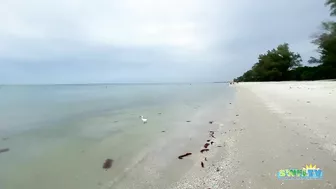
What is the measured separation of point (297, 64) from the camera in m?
55.5

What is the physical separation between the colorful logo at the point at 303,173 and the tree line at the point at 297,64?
34553mm

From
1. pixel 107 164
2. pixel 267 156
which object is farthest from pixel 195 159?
pixel 107 164

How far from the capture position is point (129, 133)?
8.55m

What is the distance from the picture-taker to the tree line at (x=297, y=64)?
32.6 meters

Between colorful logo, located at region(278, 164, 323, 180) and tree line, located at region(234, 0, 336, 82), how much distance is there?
34.6 meters

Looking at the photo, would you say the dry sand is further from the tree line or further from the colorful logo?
the tree line

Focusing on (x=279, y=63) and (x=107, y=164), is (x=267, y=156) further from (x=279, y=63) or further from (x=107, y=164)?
(x=279, y=63)

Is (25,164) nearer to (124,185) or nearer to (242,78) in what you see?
(124,185)

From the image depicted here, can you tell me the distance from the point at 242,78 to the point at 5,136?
82.8 meters

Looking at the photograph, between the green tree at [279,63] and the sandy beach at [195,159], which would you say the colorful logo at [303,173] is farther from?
the green tree at [279,63]

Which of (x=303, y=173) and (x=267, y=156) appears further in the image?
(x=267, y=156)

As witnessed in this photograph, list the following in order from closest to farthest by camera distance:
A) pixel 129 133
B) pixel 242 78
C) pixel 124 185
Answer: pixel 124 185
pixel 129 133
pixel 242 78

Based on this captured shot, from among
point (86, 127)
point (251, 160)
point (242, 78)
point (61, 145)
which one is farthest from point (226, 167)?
point (242, 78)

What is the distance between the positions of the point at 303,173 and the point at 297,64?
196 feet
